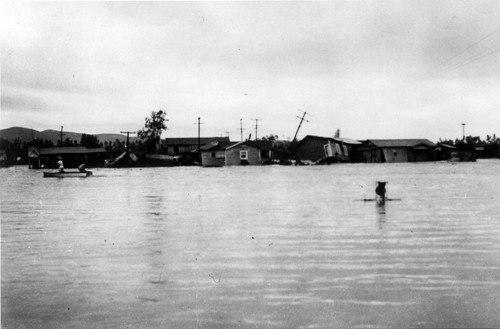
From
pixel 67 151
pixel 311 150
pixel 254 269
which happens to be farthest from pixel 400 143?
pixel 254 269

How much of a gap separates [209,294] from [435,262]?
3.10 m

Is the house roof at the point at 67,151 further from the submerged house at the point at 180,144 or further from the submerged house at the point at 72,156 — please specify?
the submerged house at the point at 180,144

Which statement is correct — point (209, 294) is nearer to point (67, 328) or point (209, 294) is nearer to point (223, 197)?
point (67, 328)

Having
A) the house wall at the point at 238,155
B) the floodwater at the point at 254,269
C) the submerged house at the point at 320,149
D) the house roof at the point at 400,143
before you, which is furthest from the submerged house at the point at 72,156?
the floodwater at the point at 254,269

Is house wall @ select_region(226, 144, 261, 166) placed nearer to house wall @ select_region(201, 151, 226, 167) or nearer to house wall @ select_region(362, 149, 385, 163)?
house wall @ select_region(201, 151, 226, 167)

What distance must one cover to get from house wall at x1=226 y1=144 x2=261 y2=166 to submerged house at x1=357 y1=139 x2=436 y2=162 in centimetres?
1476

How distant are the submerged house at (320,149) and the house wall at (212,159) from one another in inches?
382

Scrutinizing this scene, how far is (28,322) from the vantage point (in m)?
4.74

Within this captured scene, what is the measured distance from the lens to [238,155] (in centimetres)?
6219

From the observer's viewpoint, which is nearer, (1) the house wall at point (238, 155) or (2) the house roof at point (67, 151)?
(2) the house roof at point (67, 151)

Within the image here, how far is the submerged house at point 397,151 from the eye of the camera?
2557 inches

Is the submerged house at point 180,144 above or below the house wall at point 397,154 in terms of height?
above

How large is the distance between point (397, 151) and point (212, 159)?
78.0 ft

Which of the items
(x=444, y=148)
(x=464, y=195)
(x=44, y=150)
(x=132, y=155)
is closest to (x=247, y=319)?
(x=464, y=195)
